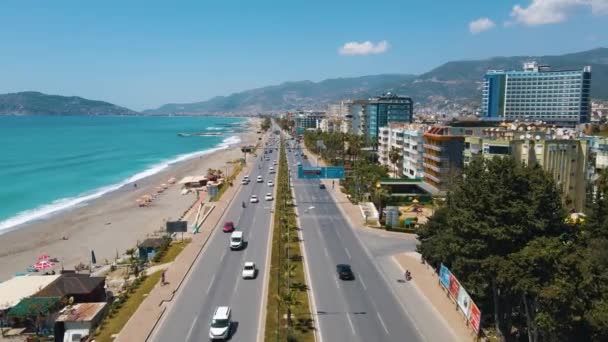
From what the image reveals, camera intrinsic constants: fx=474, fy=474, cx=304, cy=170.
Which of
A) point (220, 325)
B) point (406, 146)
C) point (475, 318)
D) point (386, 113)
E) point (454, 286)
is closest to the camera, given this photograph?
point (220, 325)

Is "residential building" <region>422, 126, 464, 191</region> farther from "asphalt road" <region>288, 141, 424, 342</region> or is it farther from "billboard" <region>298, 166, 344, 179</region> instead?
"asphalt road" <region>288, 141, 424, 342</region>

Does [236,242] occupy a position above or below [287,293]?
below

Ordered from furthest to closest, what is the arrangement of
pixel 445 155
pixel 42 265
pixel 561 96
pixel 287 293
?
pixel 561 96 → pixel 445 155 → pixel 42 265 → pixel 287 293

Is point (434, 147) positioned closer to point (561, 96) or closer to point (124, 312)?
point (124, 312)

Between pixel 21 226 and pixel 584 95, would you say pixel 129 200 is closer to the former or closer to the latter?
pixel 21 226

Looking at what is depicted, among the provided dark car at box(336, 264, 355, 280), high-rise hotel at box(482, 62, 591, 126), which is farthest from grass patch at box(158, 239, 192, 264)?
high-rise hotel at box(482, 62, 591, 126)

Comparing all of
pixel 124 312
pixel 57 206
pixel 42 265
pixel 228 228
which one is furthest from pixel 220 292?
pixel 57 206

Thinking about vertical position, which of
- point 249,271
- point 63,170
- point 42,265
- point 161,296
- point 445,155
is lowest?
point 42,265
